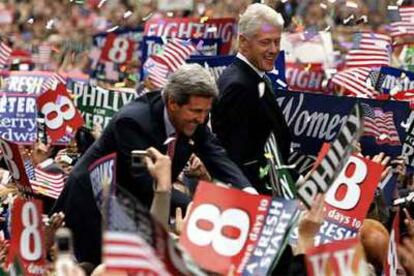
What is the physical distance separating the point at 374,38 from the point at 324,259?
975 cm

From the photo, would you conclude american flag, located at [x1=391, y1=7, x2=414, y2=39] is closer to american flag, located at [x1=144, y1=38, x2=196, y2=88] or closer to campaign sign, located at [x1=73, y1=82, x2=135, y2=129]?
american flag, located at [x1=144, y1=38, x2=196, y2=88]

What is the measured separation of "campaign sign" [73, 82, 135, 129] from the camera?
41.5 ft

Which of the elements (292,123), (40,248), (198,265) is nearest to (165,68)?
(292,123)

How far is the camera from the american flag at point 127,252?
5.62m

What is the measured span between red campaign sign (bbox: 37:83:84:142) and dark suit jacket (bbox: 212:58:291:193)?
370 cm

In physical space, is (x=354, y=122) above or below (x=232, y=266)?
above

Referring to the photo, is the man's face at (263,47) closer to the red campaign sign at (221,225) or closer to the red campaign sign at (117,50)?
the red campaign sign at (221,225)

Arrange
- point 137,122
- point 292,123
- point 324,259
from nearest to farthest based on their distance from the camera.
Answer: point 324,259
point 137,122
point 292,123

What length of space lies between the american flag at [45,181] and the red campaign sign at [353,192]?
2.10 meters

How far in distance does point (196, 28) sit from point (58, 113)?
3.34 meters

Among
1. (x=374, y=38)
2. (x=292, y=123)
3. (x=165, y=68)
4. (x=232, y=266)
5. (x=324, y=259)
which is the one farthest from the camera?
(x=374, y=38)

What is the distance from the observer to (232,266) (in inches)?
260

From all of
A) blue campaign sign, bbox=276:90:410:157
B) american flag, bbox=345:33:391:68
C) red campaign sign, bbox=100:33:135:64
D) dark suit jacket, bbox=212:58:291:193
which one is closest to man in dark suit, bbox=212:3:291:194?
dark suit jacket, bbox=212:58:291:193

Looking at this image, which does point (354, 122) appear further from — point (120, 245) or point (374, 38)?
point (374, 38)
